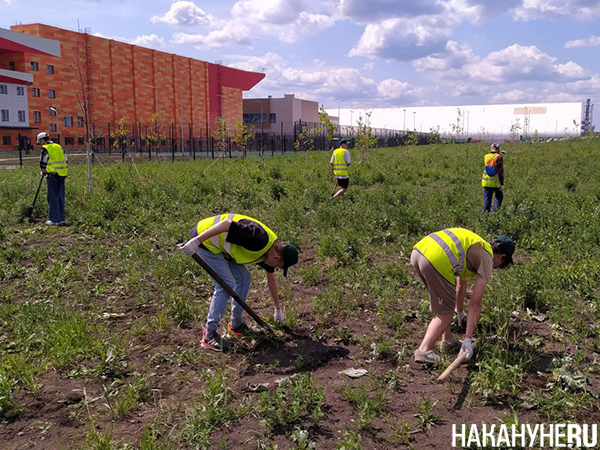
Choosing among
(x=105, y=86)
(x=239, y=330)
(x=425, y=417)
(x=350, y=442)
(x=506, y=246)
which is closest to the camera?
(x=350, y=442)

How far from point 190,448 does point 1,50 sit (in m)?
46.9

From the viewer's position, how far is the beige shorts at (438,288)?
4258mm

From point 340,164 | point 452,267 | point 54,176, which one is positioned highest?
point 340,164

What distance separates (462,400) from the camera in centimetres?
384

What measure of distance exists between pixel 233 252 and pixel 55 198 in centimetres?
642

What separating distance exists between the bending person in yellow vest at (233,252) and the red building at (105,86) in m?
29.3

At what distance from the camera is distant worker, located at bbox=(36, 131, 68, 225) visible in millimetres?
9633

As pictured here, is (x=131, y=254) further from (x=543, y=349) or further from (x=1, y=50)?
(x=1, y=50)

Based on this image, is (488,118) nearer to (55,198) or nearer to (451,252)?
(55,198)

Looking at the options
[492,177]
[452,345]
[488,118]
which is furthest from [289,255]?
[488,118]

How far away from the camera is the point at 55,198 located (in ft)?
31.7

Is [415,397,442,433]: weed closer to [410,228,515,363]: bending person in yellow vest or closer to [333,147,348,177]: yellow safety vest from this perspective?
[410,228,515,363]: bending person in yellow vest

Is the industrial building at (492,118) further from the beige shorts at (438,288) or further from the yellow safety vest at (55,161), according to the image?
the beige shorts at (438,288)

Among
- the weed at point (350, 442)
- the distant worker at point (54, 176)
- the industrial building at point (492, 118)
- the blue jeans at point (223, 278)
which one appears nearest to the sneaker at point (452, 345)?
the weed at point (350, 442)
